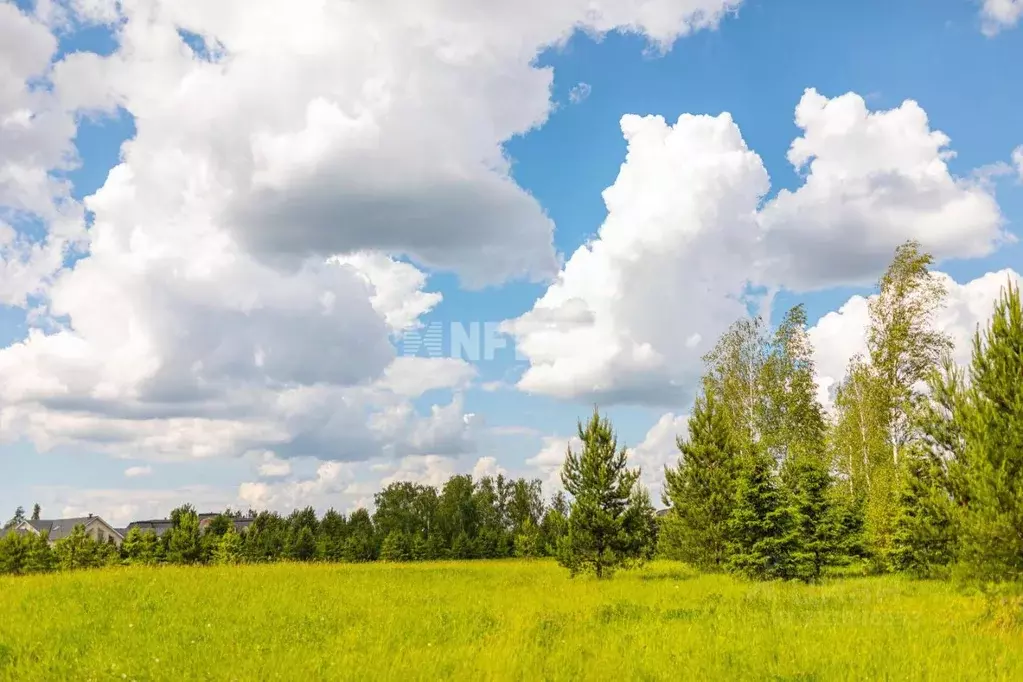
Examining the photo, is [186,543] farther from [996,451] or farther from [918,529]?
[996,451]

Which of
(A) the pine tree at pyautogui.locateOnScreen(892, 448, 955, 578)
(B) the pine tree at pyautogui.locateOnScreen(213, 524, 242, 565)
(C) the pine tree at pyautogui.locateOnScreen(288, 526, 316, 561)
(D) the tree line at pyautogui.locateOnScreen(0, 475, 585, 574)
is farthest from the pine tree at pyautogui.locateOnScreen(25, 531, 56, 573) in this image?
(A) the pine tree at pyautogui.locateOnScreen(892, 448, 955, 578)

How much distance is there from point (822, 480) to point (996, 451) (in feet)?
46.3

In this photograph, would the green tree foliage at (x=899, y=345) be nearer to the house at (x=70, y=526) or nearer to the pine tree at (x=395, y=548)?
the pine tree at (x=395, y=548)

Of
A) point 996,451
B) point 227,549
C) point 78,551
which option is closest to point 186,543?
point 227,549

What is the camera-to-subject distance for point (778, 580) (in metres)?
22.6

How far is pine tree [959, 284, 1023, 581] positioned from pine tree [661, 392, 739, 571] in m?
12.2

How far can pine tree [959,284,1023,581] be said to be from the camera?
13.6 metres

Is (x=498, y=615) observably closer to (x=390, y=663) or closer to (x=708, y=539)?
(x=390, y=663)

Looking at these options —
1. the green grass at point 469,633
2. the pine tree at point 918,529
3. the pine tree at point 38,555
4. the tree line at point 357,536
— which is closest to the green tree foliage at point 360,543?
the tree line at point 357,536

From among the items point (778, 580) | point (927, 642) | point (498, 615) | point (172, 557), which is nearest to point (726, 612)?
point (927, 642)

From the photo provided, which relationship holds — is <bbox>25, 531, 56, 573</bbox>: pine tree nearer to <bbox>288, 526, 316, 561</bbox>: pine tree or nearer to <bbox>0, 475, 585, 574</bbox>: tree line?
<bbox>0, 475, 585, 574</bbox>: tree line

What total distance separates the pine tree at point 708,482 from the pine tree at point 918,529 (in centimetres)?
658

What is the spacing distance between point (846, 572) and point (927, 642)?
20851 millimetres

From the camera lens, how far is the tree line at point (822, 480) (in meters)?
14.4
